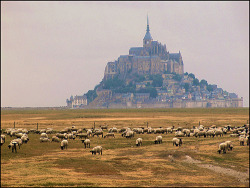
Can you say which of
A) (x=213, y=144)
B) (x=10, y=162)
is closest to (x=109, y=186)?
(x=10, y=162)

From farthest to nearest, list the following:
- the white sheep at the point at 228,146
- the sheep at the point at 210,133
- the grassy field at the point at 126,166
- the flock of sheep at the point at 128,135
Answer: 1. the sheep at the point at 210,133
2. the flock of sheep at the point at 128,135
3. the white sheep at the point at 228,146
4. the grassy field at the point at 126,166

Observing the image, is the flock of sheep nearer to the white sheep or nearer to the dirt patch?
the white sheep

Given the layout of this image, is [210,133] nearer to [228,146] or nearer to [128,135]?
[128,135]

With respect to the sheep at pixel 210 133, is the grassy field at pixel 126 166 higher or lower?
lower

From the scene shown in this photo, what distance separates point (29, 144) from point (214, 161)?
18.4 m

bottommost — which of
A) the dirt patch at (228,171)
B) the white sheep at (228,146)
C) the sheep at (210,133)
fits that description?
the dirt patch at (228,171)

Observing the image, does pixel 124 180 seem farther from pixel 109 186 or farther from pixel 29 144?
pixel 29 144

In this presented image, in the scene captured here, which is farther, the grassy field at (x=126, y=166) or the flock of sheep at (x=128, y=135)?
the flock of sheep at (x=128, y=135)

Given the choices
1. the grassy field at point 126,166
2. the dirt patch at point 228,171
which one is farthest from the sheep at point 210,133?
the dirt patch at point 228,171

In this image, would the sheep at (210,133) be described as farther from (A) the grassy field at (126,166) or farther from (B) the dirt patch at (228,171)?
(B) the dirt patch at (228,171)

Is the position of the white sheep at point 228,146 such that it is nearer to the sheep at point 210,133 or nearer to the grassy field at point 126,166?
the grassy field at point 126,166

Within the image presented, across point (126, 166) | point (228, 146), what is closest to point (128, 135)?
point (228, 146)

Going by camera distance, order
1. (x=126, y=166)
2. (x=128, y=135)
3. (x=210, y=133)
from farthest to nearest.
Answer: (x=210, y=133) < (x=128, y=135) < (x=126, y=166)

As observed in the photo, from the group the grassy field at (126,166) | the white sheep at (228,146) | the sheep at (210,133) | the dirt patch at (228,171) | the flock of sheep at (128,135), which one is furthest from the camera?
the sheep at (210,133)
